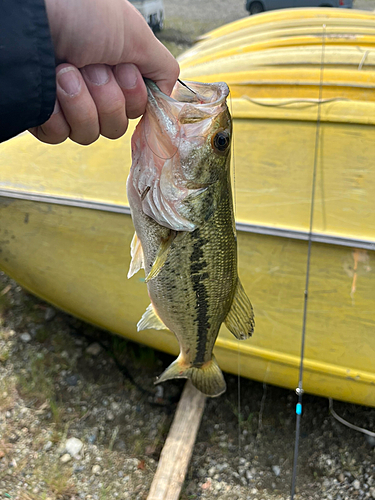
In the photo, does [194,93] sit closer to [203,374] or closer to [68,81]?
[68,81]

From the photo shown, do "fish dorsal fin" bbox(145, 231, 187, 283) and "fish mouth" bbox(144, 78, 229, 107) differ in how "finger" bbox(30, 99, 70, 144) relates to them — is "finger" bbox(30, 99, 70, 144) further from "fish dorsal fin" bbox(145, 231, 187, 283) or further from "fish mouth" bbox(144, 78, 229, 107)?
"fish dorsal fin" bbox(145, 231, 187, 283)

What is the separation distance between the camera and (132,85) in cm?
110

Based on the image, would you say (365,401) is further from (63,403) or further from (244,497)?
(63,403)

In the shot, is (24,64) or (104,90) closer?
(24,64)

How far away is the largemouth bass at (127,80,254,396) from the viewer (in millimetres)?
1216

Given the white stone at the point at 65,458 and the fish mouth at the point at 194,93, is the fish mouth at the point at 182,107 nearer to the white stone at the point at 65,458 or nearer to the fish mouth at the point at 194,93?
the fish mouth at the point at 194,93

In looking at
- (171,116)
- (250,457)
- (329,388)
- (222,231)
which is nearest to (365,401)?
(329,388)

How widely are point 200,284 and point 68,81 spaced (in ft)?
2.57

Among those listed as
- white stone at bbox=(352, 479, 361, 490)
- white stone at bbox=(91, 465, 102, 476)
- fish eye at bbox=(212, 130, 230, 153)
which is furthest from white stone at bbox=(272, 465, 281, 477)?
fish eye at bbox=(212, 130, 230, 153)

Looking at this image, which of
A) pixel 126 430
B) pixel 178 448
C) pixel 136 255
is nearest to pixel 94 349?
pixel 126 430

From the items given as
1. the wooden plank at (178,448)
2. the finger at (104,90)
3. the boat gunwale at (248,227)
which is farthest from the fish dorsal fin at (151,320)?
the wooden plank at (178,448)

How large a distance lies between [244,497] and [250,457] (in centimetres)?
25

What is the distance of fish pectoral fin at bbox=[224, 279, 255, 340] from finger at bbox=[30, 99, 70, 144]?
785 mm

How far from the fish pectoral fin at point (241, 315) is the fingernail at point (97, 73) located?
82 cm
